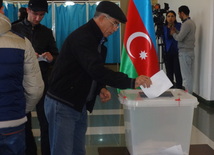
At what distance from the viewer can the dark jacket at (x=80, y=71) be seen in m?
1.58

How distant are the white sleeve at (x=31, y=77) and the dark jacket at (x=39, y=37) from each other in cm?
73

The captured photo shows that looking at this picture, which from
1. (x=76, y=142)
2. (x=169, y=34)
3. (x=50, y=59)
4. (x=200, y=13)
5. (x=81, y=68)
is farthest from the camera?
(x=169, y=34)

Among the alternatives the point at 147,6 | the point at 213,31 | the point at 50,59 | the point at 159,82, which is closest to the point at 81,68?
the point at 159,82

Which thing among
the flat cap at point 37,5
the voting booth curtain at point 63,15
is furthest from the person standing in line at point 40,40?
the voting booth curtain at point 63,15

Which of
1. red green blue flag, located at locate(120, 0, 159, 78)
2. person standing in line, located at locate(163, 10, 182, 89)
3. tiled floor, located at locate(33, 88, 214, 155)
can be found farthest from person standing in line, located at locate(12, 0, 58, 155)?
person standing in line, located at locate(163, 10, 182, 89)

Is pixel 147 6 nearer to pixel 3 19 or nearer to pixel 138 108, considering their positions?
pixel 138 108

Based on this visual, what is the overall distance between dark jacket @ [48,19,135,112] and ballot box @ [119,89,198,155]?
390 mm

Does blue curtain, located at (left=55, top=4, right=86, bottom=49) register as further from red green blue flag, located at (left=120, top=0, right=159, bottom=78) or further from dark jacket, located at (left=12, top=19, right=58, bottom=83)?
dark jacket, located at (left=12, top=19, right=58, bottom=83)

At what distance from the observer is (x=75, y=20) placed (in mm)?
6277

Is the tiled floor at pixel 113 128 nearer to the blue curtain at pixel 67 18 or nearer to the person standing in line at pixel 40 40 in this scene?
the person standing in line at pixel 40 40

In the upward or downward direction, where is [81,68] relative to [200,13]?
downward

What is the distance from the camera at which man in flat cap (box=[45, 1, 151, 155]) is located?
159 cm

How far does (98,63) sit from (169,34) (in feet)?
11.8

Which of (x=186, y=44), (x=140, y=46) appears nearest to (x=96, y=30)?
(x=140, y=46)
